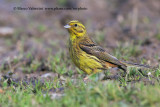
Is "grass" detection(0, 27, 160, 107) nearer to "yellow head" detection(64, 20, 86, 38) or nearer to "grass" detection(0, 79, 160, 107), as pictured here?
"grass" detection(0, 79, 160, 107)

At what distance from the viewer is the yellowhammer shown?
5359 mm

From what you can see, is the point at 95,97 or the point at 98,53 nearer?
the point at 95,97

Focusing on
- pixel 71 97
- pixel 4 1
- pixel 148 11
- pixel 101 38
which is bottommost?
pixel 71 97

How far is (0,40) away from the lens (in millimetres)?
9711

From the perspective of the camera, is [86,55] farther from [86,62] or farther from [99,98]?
[99,98]

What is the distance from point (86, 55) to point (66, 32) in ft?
15.5

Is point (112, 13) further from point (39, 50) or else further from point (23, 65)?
point (23, 65)

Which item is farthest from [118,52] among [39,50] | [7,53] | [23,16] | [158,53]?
[23,16]

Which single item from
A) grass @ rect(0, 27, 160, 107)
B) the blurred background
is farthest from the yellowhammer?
the blurred background

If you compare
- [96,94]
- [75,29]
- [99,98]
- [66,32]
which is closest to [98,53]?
[75,29]

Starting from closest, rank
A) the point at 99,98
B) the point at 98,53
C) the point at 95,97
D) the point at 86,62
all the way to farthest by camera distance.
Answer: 1. the point at 99,98
2. the point at 95,97
3. the point at 86,62
4. the point at 98,53

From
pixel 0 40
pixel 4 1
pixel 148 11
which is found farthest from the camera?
pixel 4 1

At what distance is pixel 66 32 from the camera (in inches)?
395

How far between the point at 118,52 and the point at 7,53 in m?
3.42
